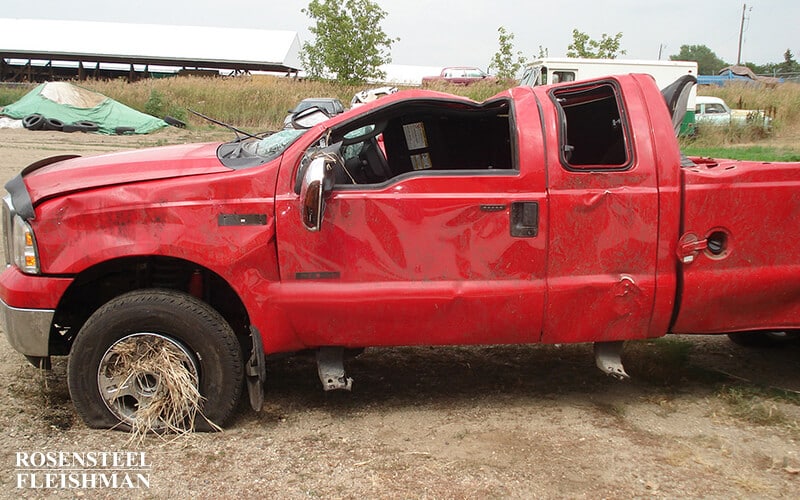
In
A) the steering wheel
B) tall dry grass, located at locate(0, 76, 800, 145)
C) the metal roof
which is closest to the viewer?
the steering wheel

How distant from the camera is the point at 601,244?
398 cm

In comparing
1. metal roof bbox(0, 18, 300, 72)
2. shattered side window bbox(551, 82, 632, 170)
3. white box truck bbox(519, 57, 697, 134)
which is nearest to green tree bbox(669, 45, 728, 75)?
metal roof bbox(0, 18, 300, 72)

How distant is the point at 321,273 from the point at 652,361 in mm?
2530

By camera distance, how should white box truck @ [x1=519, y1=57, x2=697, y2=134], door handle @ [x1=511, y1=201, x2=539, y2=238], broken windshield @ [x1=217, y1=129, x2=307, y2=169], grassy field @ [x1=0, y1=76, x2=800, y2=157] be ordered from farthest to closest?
grassy field @ [x1=0, y1=76, x2=800, y2=157] < white box truck @ [x1=519, y1=57, x2=697, y2=134] < broken windshield @ [x1=217, y1=129, x2=307, y2=169] < door handle @ [x1=511, y1=201, x2=539, y2=238]

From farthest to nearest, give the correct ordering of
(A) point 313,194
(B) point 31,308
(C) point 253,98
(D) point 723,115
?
(C) point 253,98, (D) point 723,115, (B) point 31,308, (A) point 313,194

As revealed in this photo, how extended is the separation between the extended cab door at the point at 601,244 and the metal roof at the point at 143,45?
4161 centimetres

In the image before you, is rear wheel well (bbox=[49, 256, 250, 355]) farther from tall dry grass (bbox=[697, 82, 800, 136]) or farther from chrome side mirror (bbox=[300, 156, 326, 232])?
tall dry grass (bbox=[697, 82, 800, 136])

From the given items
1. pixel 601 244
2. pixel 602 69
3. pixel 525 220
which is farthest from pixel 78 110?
pixel 601 244

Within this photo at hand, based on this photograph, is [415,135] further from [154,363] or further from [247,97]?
[247,97]

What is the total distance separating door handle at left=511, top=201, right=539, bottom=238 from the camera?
393 cm

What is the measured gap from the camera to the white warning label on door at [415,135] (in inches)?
179

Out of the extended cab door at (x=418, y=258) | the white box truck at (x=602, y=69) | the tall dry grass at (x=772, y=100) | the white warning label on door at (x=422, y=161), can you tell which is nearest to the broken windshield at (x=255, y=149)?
the extended cab door at (x=418, y=258)

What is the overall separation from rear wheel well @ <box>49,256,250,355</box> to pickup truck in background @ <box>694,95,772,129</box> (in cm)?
2178

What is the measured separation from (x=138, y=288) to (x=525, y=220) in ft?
7.16
